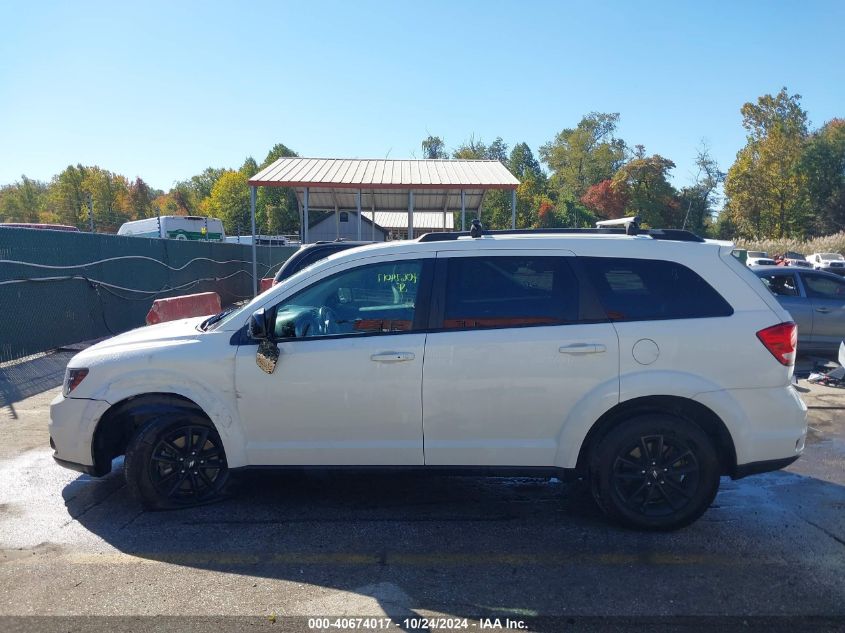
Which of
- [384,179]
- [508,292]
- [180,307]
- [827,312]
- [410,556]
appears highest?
[384,179]

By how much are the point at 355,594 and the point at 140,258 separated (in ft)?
41.2

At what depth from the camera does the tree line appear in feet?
194

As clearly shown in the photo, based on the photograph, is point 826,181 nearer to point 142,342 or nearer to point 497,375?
point 497,375

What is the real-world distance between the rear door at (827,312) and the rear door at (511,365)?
8.18m

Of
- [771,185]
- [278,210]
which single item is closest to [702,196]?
[771,185]

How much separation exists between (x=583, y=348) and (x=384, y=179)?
1397cm

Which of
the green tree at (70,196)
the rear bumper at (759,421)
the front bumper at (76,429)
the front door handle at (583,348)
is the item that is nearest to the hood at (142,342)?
the front bumper at (76,429)

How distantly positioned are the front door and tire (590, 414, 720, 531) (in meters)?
1.25

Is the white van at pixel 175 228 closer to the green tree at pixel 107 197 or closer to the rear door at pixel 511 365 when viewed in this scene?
the rear door at pixel 511 365

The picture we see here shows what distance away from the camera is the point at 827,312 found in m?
10.5

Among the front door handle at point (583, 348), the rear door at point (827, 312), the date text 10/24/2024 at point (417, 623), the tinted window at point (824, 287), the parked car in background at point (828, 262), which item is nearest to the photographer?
the date text 10/24/2024 at point (417, 623)

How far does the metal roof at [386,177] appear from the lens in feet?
54.9

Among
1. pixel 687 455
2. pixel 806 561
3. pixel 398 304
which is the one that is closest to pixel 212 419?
pixel 398 304

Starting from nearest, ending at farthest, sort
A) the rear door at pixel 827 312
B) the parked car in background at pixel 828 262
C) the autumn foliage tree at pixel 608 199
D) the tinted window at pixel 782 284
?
the rear door at pixel 827 312 < the tinted window at pixel 782 284 < the parked car in background at pixel 828 262 < the autumn foliage tree at pixel 608 199
